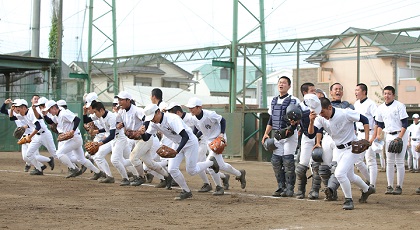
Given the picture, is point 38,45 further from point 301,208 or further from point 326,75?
point 301,208

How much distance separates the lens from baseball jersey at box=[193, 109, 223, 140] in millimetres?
13016

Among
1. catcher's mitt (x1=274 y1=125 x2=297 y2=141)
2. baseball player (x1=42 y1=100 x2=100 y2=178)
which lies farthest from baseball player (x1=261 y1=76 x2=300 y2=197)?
baseball player (x1=42 y1=100 x2=100 y2=178)

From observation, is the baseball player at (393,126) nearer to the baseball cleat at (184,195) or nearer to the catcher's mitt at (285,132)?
the catcher's mitt at (285,132)

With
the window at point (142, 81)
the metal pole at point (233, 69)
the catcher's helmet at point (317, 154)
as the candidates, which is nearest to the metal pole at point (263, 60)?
the metal pole at point (233, 69)

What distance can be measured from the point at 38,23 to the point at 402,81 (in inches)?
801

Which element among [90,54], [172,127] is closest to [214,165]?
[172,127]

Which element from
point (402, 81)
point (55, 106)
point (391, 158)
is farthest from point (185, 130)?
point (402, 81)

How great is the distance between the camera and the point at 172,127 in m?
11.7

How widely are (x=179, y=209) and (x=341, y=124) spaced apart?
293 centimetres

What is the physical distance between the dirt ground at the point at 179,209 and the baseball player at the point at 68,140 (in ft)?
4.26

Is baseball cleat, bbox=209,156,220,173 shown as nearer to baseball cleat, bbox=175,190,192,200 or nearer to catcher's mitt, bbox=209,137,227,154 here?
catcher's mitt, bbox=209,137,227,154

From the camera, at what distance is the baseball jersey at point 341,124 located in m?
10.6

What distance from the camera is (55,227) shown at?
342 inches

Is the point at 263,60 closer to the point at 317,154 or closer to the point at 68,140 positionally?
the point at 68,140
